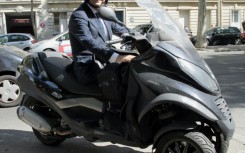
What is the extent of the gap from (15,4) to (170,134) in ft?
120

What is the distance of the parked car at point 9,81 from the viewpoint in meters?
7.68

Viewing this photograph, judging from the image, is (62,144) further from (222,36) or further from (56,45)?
(222,36)

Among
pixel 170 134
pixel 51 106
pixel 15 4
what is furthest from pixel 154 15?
pixel 15 4

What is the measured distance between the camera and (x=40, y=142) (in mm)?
5387

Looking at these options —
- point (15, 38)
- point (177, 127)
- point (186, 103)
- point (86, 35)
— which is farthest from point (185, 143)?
point (15, 38)

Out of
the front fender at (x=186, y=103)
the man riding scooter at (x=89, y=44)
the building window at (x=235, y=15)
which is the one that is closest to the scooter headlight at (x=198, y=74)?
the front fender at (x=186, y=103)

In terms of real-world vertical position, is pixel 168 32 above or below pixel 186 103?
above

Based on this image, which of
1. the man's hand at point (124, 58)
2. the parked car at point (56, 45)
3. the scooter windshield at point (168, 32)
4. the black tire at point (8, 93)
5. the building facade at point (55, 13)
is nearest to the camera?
the scooter windshield at point (168, 32)

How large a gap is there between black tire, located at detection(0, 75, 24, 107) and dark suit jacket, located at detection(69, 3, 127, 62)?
3.66 meters

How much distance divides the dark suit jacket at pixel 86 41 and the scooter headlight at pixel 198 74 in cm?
81

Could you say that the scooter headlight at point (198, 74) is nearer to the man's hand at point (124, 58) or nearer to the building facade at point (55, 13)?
the man's hand at point (124, 58)

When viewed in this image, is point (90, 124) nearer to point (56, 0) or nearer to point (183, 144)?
point (183, 144)

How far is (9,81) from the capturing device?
305 inches

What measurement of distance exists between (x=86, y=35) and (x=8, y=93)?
3975mm
